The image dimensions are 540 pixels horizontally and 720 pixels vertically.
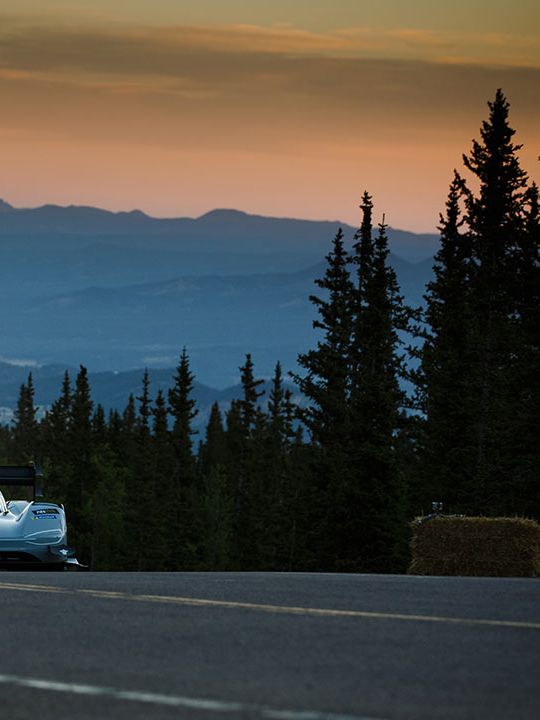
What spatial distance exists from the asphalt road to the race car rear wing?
7.52m

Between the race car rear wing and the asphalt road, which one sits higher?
the race car rear wing

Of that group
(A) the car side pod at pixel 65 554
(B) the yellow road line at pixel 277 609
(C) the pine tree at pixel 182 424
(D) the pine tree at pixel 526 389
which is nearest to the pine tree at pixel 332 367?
(D) the pine tree at pixel 526 389

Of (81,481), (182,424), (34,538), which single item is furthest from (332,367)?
(81,481)

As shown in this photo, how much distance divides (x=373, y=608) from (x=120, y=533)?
15162 centimetres

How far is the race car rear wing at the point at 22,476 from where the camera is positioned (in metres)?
24.3

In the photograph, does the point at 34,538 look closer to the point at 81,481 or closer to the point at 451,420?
the point at 451,420

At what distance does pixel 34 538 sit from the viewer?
72.3 feet

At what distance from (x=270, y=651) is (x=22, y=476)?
13.6 meters

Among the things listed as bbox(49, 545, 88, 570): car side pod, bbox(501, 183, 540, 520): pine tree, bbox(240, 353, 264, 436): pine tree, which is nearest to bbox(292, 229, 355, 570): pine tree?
bbox(501, 183, 540, 520): pine tree

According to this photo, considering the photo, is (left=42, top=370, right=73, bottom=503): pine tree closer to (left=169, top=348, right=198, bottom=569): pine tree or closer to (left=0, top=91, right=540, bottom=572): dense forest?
(left=169, top=348, right=198, bottom=569): pine tree

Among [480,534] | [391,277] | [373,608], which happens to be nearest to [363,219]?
[391,277]

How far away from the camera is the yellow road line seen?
12.9 m

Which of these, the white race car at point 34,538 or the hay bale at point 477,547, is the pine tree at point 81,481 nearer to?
the hay bale at point 477,547

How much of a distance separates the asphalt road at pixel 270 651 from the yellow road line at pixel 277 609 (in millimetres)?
19
